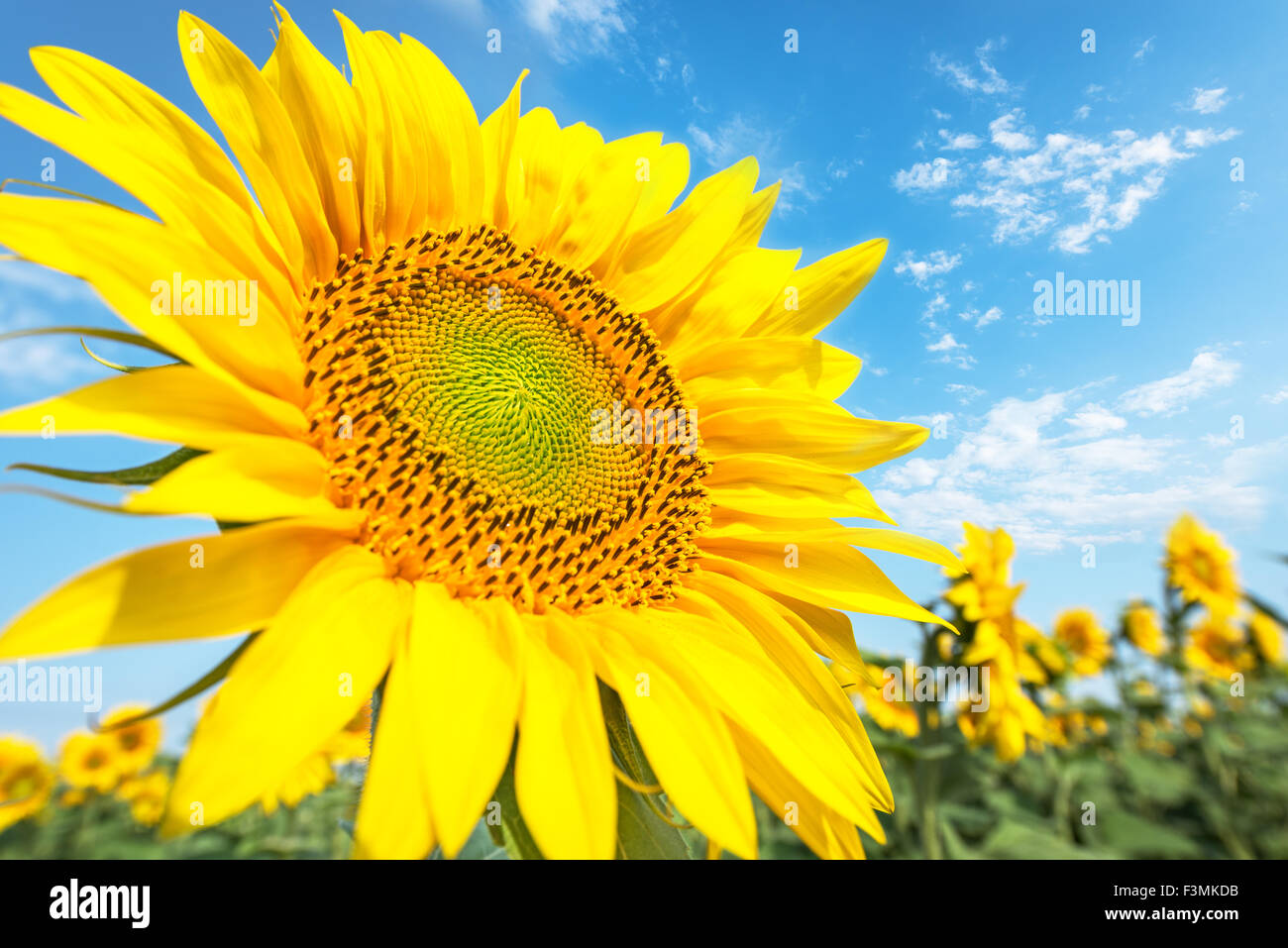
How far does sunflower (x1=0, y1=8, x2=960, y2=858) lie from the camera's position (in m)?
1.19

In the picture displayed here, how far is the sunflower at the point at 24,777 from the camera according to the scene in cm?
735

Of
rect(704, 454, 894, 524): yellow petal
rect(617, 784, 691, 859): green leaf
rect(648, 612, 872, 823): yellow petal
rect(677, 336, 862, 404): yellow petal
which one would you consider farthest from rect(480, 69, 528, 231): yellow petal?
rect(617, 784, 691, 859): green leaf

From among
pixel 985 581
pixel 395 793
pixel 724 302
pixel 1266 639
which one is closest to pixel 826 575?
pixel 724 302

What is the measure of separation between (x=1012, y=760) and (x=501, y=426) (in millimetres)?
4460

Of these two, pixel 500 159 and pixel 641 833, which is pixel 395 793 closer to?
pixel 641 833

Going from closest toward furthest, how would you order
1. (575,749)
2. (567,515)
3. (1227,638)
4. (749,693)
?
(575,749) < (749,693) < (567,515) < (1227,638)

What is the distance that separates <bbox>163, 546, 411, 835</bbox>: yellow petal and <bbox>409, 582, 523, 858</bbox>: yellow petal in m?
0.08

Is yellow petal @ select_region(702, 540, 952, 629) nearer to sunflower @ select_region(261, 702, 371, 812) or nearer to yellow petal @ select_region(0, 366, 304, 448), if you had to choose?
yellow petal @ select_region(0, 366, 304, 448)

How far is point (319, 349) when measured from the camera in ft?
5.48

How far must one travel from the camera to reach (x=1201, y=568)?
26.7ft

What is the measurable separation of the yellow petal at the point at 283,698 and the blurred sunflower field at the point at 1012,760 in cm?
178

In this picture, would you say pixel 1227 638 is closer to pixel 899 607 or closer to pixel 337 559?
pixel 899 607

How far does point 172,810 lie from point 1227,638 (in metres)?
10.6
